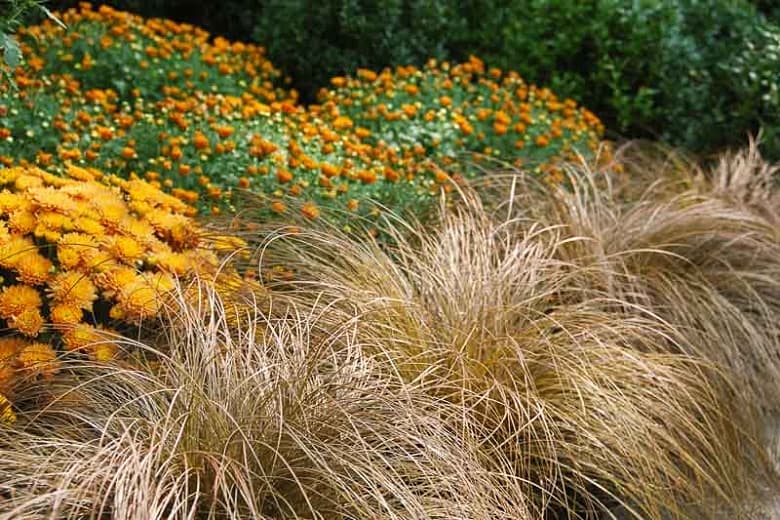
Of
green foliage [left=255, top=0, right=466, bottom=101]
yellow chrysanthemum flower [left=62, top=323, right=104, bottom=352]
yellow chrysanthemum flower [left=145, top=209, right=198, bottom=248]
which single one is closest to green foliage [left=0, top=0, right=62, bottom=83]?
yellow chrysanthemum flower [left=145, top=209, right=198, bottom=248]

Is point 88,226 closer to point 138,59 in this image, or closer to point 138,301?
point 138,301

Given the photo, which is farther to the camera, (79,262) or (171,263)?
(171,263)

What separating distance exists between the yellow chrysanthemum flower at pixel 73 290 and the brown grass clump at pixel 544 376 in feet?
2.03

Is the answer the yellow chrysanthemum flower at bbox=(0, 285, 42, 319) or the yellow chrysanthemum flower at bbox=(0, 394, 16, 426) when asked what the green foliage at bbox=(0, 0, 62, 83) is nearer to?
the yellow chrysanthemum flower at bbox=(0, 285, 42, 319)

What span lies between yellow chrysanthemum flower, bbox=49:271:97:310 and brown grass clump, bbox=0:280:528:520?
0.19 m

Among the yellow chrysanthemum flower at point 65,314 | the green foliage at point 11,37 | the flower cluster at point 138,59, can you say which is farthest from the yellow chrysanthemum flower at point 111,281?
the flower cluster at point 138,59

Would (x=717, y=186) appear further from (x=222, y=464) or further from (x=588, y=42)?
(x=222, y=464)

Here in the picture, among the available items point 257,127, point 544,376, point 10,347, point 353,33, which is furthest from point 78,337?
point 353,33

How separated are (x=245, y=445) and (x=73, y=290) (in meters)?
0.73

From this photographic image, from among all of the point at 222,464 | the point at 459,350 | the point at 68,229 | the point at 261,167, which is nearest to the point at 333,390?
the point at 222,464

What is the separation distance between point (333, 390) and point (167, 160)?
1.73m

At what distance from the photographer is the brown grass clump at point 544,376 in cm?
290

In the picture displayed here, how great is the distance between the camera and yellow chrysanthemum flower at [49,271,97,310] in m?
2.75

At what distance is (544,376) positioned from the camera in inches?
124
